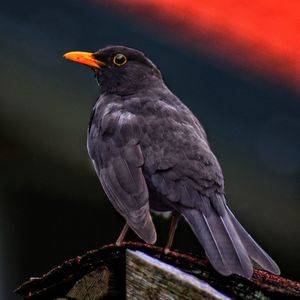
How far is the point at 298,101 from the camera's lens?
6145 millimetres

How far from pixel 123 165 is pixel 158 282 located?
118 cm

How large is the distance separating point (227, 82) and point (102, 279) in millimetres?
2844

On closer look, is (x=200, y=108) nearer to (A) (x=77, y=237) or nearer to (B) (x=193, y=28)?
(B) (x=193, y=28)

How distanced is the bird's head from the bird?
0.10 m

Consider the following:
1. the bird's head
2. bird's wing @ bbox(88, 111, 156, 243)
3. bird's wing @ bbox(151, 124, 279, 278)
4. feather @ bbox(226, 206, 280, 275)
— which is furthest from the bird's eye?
feather @ bbox(226, 206, 280, 275)

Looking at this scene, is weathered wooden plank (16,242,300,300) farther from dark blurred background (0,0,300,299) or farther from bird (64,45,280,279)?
dark blurred background (0,0,300,299)

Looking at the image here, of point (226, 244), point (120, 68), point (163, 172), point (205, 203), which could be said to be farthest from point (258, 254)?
point (120, 68)

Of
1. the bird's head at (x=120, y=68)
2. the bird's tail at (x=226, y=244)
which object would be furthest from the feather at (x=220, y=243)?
the bird's head at (x=120, y=68)

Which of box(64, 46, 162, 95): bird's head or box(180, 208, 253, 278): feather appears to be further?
box(64, 46, 162, 95): bird's head

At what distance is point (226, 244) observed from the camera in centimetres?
→ 370

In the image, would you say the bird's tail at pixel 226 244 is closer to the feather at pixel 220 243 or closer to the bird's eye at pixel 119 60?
the feather at pixel 220 243

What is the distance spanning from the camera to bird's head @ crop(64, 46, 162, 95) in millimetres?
5227

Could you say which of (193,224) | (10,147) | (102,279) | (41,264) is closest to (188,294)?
(102,279)

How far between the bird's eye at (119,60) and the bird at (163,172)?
0.84ft
